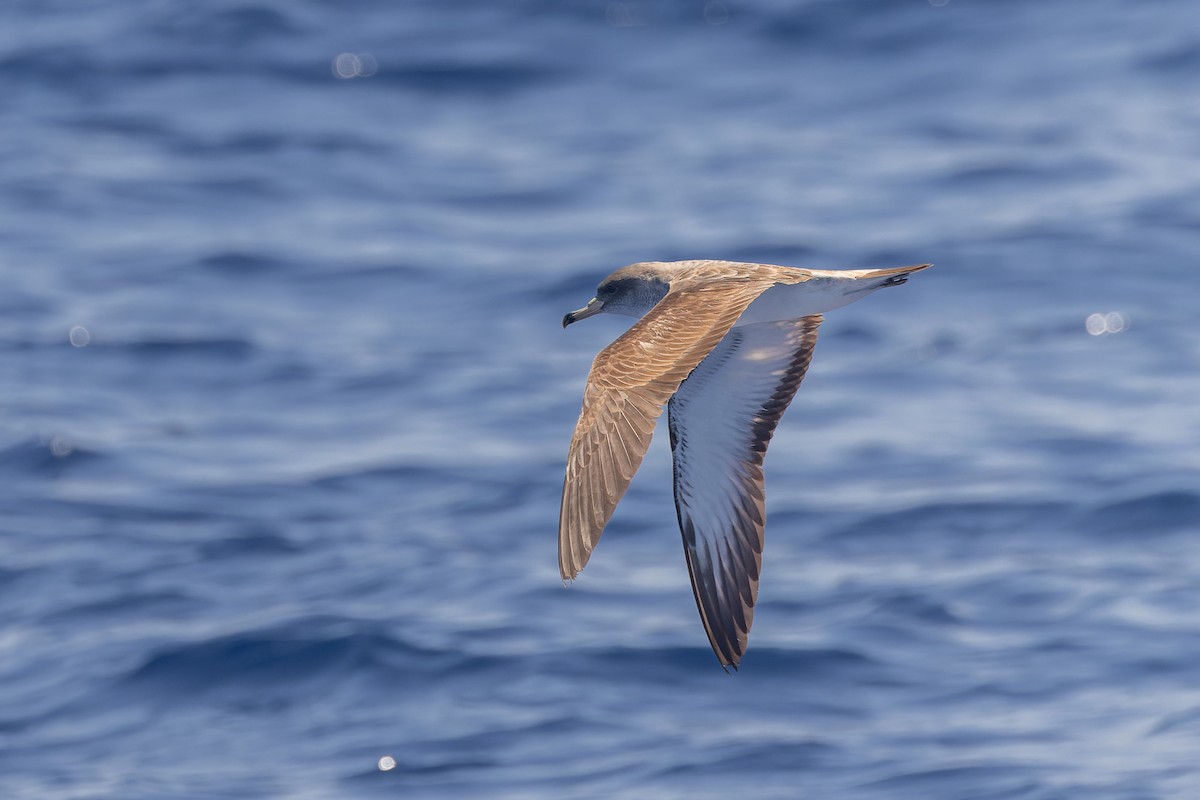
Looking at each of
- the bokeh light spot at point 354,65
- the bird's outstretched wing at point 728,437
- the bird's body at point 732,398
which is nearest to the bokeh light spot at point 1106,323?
the bird's body at point 732,398

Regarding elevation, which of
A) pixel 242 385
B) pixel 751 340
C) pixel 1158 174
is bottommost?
pixel 242 385

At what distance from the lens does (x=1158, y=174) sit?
17703mm

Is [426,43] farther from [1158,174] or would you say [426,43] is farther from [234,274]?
[1158,174]

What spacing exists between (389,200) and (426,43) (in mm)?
2979

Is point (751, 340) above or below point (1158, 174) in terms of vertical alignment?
above

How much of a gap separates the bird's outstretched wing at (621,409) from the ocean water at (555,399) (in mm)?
3505

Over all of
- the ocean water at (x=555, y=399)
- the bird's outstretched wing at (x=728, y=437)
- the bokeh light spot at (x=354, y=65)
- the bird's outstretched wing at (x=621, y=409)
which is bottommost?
the ocean water at (x=555, y=399)

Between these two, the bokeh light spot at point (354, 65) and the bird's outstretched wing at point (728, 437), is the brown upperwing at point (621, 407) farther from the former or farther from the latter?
the bokeh light spot at point (354, 65)

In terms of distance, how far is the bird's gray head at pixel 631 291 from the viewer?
9.06 m

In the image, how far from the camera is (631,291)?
362 inches

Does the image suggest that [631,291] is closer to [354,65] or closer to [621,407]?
[621,407]

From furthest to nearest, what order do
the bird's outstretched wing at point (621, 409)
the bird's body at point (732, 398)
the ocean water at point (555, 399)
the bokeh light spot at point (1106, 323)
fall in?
the bokeh light spot at point (1106, 323) < the ocean water at point (555, 399) < the bird's body at point (732, 398) < the bird's outstretched wing at point (621, 409)

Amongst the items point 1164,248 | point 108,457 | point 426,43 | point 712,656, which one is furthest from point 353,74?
point 712,656

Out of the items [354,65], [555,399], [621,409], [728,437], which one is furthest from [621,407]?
[354,65]
